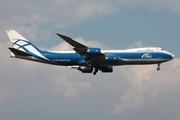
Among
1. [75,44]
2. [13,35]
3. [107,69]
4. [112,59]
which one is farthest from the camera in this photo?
[13,35]

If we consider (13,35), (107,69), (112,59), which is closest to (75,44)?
(112,59)

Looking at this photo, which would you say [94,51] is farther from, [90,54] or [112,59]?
[112,59]

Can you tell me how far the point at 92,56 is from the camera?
84.0 metres

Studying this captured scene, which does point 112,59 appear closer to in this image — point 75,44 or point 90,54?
point 90,54

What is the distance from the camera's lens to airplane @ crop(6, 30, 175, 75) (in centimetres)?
8431

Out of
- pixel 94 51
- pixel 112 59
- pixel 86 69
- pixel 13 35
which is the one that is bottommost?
pixel 86 69

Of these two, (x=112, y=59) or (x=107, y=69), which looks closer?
(x=112, y=59)

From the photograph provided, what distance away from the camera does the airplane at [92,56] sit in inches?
3319

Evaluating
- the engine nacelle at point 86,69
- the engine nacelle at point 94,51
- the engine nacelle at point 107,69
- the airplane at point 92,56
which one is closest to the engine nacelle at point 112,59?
the airplane at point 92,56

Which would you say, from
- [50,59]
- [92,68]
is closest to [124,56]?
[92,68]

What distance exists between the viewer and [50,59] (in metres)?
88.7

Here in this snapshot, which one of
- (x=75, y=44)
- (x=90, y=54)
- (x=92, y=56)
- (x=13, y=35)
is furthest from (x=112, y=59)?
(x=13, y=35)

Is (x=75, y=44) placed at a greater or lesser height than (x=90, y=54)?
greater

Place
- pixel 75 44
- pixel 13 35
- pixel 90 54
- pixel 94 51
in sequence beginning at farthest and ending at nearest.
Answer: pixel 13 35 → pixel 90 54 → pixel 94 51 → pixel 75 44
